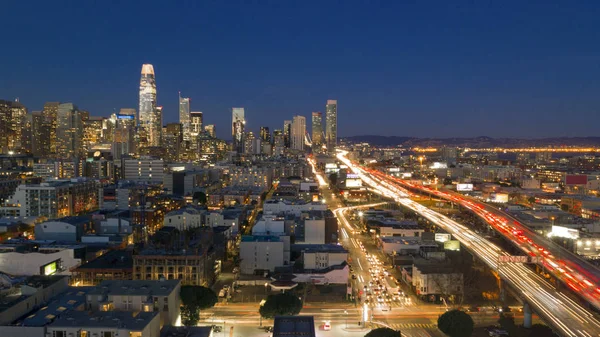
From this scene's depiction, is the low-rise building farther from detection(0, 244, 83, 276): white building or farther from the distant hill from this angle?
the distant hill

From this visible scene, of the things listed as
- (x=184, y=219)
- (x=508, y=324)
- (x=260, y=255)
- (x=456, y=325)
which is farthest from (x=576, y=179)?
(x=456, y=325)

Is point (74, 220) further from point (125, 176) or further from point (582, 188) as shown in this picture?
point (582, 188)

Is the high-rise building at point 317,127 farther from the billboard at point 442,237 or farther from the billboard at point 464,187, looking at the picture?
the billboard at point 442,237

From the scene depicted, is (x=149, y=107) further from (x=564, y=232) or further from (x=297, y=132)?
(x=564, y=232)

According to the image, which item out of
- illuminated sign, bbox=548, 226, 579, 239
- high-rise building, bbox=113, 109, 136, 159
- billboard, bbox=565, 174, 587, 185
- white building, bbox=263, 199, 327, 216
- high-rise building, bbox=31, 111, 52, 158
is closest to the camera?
illuminated sign, bbox=548, 226, 579, 239

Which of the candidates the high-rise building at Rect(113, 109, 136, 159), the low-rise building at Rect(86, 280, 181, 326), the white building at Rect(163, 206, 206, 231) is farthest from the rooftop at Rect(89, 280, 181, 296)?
the high-rise building at Rect(113, 109, 136, 159)
